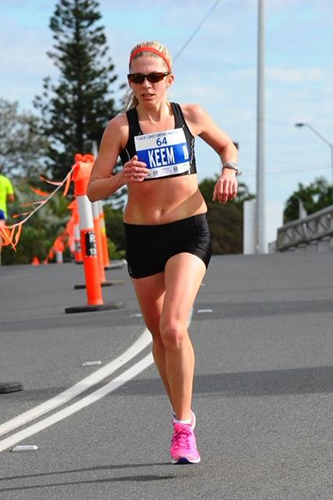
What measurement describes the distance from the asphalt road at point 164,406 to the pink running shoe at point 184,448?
0.04 m

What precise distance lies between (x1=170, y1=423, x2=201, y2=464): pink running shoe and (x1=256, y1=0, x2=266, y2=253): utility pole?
37291 millimetres

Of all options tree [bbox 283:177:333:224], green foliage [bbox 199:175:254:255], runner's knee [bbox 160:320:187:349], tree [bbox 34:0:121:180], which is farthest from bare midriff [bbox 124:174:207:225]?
tree [bbox 283:177:333:224]

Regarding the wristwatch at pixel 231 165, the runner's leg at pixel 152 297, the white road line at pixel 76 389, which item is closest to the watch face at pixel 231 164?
the wristwatch at pixel 231 165

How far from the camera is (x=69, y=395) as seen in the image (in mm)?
8695

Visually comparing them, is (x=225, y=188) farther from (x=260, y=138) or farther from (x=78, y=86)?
(x=78, y=86)

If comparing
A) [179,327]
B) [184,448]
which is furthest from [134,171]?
[184,448]

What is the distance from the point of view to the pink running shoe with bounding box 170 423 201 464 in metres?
6.09

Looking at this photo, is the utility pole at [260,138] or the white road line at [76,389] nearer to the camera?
the white road line at [76,389]

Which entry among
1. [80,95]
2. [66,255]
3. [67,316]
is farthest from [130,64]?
[80,95]

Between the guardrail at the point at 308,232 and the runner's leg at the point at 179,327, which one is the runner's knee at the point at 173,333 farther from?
the guardrail at the point at 308,232

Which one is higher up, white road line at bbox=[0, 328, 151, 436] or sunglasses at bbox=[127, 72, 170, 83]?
sunglasses at bbox=[127, 72, 170, 83]

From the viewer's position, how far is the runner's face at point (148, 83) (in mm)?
6242

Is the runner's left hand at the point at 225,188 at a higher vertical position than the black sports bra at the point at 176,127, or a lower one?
lower

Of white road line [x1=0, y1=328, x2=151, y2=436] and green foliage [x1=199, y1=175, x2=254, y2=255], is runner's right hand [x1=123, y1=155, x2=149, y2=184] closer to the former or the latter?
white road line [x1=0, y1=328, x2=151, y2=436]
